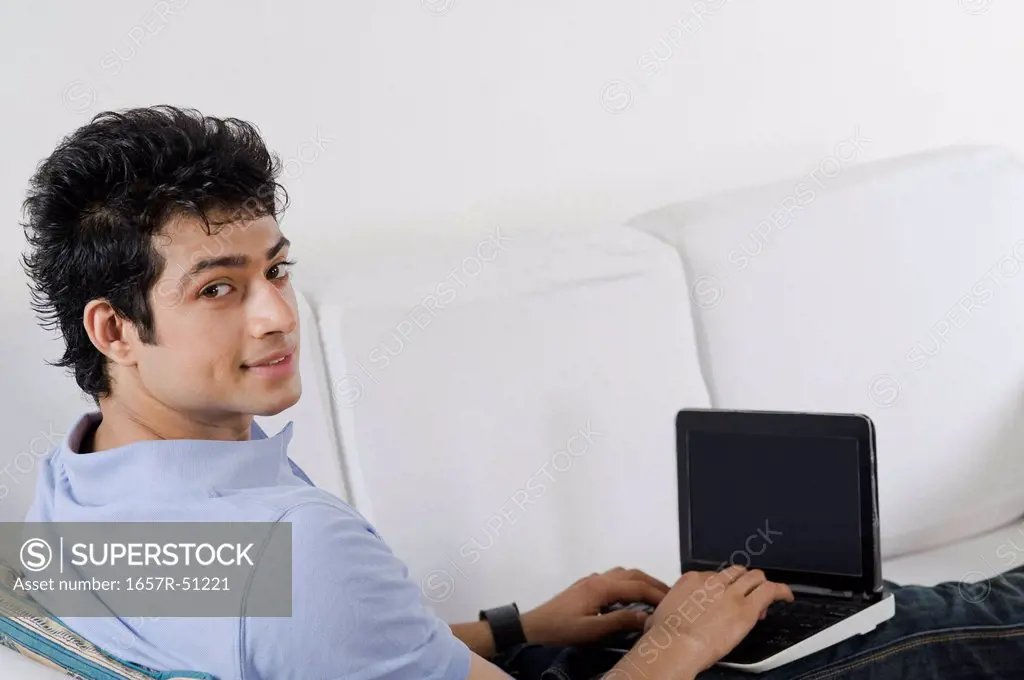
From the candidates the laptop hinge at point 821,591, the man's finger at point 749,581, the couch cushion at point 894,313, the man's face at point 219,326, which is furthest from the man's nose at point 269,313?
the couch cushion at point 894,313

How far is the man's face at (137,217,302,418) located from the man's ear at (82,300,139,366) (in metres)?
0.01

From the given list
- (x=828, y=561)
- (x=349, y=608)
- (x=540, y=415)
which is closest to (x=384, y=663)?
(x=349, y=608)

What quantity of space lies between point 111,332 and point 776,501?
0.84m

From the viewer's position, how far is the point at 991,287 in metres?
1.89

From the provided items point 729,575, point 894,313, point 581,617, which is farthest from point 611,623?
point 894,313

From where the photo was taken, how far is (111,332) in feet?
3.27

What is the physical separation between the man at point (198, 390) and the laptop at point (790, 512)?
0.81ft

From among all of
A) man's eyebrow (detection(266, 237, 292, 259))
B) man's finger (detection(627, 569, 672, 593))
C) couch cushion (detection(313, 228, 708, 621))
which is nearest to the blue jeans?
man's finger (detection(627, 569, 672, 593))

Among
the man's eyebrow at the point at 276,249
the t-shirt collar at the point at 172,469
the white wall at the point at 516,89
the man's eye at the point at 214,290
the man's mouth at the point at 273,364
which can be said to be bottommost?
the t-shirt collar at the point at 172,469

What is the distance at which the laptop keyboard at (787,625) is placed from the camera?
3.91 feet

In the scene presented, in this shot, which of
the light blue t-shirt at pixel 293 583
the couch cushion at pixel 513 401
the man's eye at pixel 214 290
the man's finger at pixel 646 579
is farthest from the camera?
the couch cushion at pixel 513 401

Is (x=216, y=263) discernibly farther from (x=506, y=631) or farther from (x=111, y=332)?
(x=506, y=631)

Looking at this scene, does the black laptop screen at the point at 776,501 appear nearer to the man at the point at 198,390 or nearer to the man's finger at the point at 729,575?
the man's finger at the point at 729,575

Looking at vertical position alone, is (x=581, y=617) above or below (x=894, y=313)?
below
